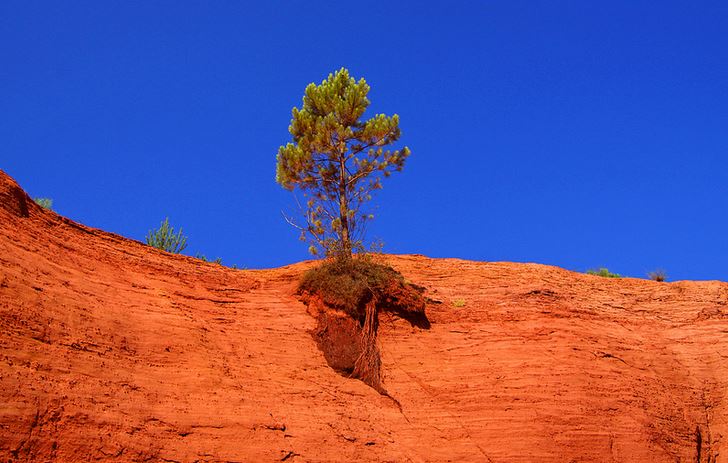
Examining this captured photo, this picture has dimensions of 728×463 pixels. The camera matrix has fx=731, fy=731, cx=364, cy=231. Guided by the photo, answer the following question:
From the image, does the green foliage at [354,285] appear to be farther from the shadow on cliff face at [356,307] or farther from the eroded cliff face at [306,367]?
the eroded cliff face at [306,367]

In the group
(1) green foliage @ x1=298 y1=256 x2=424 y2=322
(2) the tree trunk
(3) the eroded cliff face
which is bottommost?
(3) the eroded cliff face

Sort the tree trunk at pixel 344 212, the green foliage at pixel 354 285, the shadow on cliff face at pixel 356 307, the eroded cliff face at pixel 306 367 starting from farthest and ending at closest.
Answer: the tree trunk at pixel 344 212
the green foliage at pixel 354 285
the shadow on cliff face at pixel 356 307
the eroded cliff face at pixel 306 367

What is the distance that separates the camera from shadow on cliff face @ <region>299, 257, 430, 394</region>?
14336 mm

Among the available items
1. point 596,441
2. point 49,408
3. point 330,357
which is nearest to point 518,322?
point 596,441

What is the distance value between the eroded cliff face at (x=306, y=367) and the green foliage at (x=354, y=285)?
1.84 ft

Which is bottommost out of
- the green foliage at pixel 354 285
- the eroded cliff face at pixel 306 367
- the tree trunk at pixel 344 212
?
Answer: the eroded cliff face at pixel 306 367

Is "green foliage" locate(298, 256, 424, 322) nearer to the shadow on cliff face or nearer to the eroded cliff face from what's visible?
the shadow on cliff face

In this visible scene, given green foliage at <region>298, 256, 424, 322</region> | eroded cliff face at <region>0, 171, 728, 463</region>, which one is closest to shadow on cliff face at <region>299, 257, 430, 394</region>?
green foliage at <region>298, 256, 424, 322</region>

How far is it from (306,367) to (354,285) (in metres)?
2.73

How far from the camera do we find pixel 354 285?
623 inches

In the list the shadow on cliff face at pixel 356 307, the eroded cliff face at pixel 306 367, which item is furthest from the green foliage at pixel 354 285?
the eroded cliff face at pixel 306 367

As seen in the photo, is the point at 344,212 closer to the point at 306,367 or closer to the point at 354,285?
the point at 354,285

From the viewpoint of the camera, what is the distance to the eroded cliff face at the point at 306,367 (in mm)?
10195

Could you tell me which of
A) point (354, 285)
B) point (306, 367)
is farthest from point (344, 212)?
point (306, 367)
